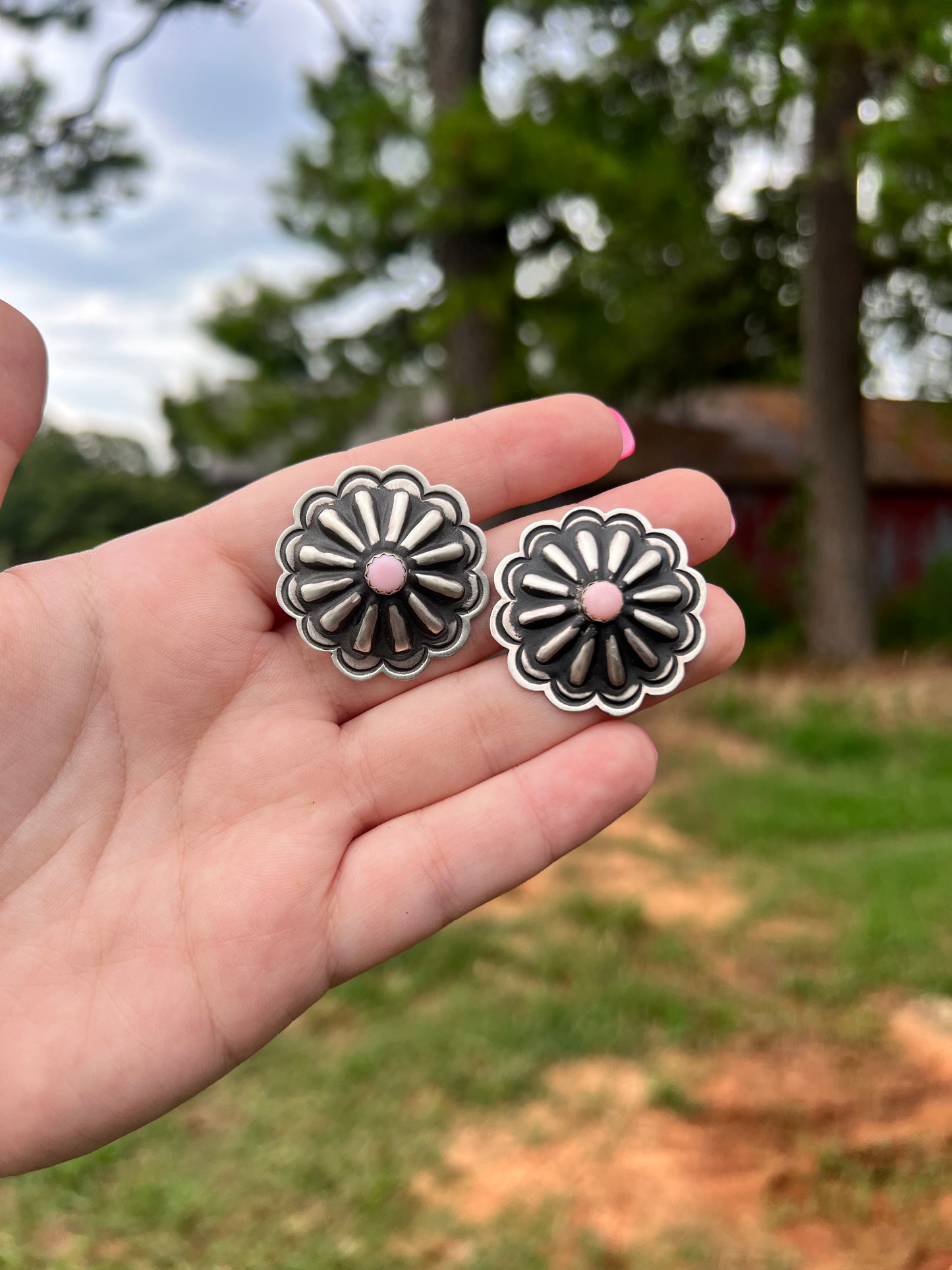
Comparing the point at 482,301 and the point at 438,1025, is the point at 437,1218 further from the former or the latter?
the point at 482,301

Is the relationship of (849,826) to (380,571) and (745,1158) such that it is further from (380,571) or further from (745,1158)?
(380,571)

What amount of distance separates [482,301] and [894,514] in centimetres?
1353

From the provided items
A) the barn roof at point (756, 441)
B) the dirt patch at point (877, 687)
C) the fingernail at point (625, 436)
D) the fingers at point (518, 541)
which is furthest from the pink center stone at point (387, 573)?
the barn roof at point (756, 441)

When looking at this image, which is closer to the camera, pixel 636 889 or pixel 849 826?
pixel 636 889

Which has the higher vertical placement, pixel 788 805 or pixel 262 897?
pixel 262 897

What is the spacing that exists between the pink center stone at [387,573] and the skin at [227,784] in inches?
10.7

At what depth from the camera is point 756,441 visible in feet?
64.4

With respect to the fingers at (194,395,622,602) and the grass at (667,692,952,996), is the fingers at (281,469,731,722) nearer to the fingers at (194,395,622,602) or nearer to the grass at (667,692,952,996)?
the fingers at (194,395,622,602)

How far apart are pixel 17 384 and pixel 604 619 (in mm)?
1574

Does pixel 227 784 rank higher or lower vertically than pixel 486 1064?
higher

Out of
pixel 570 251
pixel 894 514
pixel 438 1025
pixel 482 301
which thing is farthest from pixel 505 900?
pixel 894 514

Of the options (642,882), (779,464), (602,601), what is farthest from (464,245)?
(779,464)

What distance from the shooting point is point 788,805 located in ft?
24.6

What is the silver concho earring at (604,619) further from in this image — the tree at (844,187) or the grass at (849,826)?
the tree at (844,187)
